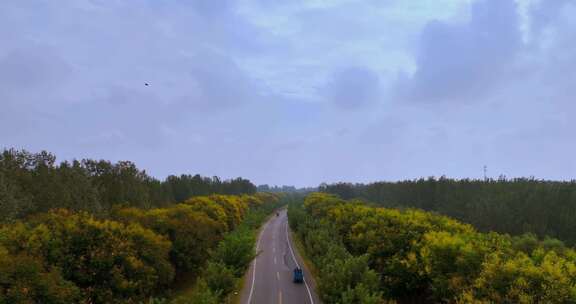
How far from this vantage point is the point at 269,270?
40531 millimetres

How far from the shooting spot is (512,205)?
65.7 meters

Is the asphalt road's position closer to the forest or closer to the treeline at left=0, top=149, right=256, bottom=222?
the forest

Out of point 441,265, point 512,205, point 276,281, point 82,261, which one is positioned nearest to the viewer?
point 82,261

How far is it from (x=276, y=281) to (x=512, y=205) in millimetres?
52420

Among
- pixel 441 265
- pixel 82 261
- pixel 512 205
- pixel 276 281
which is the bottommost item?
pixel 276 281

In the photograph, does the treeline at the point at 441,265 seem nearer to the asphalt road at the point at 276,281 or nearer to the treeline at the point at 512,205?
the asphalt road at the point at 276,281

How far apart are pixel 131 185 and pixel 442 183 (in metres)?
77.9

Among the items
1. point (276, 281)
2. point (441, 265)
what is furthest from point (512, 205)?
point (441, 265)

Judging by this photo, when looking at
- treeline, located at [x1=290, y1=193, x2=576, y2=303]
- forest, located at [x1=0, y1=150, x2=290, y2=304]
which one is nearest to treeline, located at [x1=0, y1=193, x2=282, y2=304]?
forest, located at [x1=0, y1=150, x2=290, y2=304]

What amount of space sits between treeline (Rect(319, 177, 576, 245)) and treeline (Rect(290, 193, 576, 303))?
87.8ft

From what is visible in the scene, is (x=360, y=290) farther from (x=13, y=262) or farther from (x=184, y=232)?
(x=184, y=232)

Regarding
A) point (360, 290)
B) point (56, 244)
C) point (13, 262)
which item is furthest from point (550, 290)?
point (56, 244)

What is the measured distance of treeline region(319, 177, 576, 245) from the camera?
58125mm

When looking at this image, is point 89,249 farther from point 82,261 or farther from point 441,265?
point 441,265
